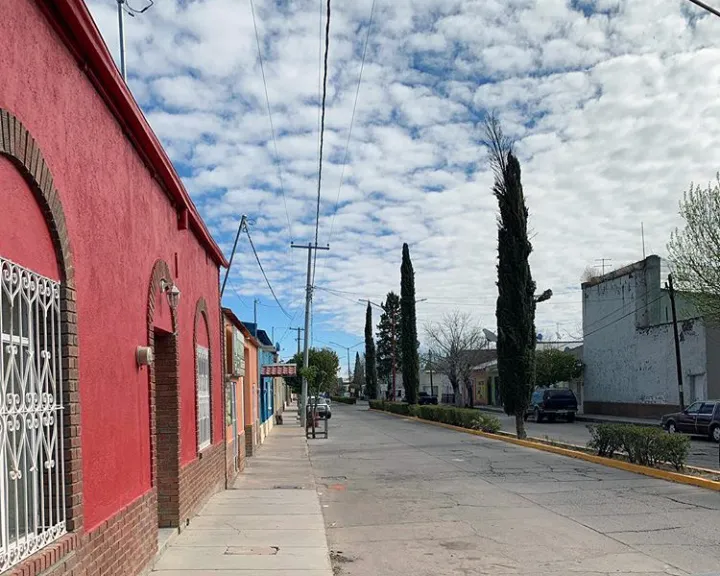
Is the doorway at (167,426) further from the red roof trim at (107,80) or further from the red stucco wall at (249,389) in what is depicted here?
the red stucco wall at (249,389)

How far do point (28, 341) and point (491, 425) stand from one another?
87.5 ft

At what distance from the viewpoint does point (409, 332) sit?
157 ft

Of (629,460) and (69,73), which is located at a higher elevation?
(69,73)

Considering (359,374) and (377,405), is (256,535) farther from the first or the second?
(359,374)

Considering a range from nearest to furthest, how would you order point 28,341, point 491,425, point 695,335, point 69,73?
1. point 28,341
2. point 69,73
3. point 491,425
4. point 695,335

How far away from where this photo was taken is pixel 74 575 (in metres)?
4.84

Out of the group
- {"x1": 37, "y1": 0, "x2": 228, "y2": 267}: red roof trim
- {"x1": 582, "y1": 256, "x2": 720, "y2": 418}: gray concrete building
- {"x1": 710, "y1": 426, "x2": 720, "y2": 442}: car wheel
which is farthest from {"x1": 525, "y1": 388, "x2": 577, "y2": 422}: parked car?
{"x1": 37, "y1": 0, "x2": 228, "y2": 267}: red roof trim

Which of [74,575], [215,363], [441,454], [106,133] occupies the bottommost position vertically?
[441,454]

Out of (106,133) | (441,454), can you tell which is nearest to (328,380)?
(441,454)

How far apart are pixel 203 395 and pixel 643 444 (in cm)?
948

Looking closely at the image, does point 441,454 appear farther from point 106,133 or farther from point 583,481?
point 106,133

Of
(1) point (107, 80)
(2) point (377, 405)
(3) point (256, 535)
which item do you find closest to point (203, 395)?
(3) point (256, 535)

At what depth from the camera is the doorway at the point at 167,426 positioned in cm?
919

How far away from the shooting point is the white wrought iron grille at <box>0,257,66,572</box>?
159 inches
